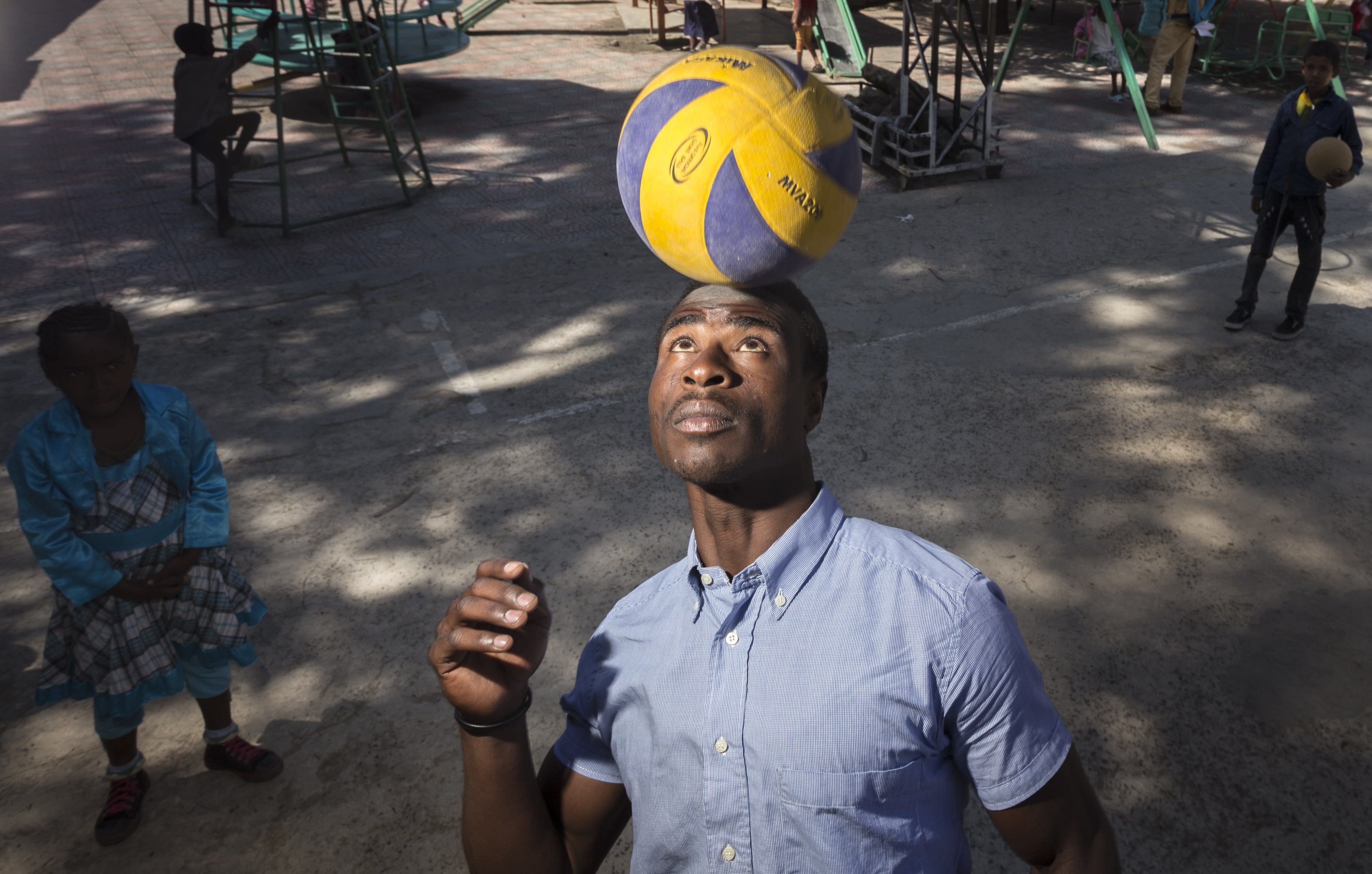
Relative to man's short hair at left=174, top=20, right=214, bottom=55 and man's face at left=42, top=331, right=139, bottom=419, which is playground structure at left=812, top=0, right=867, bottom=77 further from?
man's face at left=42, top=331, right=139, bottom=419

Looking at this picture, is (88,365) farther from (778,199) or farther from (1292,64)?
(1292,64)

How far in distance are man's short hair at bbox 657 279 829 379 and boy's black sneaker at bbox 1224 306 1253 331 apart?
6.14 meters

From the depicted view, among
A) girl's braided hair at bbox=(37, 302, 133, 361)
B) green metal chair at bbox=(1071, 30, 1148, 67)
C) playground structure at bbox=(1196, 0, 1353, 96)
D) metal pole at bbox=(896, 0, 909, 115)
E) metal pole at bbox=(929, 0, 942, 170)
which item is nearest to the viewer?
girl's braided hair at bbox=(37, 302, 133, 361)

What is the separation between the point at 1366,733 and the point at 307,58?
1306 cm

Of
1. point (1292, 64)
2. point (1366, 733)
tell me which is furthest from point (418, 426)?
point (1292, 64)

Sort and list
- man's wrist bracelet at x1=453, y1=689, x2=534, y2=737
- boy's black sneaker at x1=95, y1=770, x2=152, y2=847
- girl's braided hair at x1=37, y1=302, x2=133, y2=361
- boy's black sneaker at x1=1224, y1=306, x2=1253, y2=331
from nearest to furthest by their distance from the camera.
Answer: man's wrist bracelet at x1=453, y1=689, x2=534, y2=737 < girl's braided hair at x1=37, y1=302, x2=133, y2=361 < boy's black sneaker at x1=95, y1=770, x2=152, y2=847 < boy's black sneaker at x1=1224, y1=306, x2=1253, y2=331

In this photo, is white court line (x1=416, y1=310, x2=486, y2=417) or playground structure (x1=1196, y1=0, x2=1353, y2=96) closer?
white court line (x1=416, y1=310, x2=486, y2=417)

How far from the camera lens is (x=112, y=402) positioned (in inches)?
131

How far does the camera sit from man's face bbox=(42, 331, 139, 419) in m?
3.23

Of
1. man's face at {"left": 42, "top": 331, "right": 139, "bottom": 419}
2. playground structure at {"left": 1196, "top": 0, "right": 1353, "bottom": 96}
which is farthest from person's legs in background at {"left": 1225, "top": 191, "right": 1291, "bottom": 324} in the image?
Result: playground structure at {"left": 1196, "top": 0, "right": 1353, "bottom": 96}

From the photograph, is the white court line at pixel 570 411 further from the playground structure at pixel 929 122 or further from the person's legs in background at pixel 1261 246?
the playground structure at pixel 929 122

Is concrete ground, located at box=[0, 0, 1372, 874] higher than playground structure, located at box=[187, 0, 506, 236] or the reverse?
the reverse

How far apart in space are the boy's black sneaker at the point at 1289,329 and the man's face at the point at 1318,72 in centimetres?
154

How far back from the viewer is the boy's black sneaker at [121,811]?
3496 mm
